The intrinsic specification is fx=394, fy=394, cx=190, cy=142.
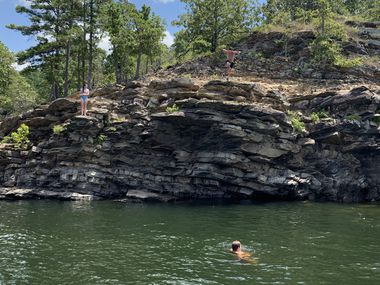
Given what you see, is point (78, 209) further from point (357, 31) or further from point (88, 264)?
point (357, 31)

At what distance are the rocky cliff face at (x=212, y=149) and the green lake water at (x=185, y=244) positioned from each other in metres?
4.14

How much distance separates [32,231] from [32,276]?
321 inches

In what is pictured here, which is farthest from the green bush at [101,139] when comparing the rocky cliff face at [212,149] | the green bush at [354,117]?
the green bush at [354,117]

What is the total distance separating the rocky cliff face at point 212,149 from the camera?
3441 cm

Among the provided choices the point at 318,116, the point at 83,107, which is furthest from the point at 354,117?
the point at 83,107

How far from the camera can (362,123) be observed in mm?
35125

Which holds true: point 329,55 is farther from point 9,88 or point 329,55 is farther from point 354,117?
point 9,88

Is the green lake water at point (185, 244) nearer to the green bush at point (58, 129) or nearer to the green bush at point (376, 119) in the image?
the green bush at point (58, 129)

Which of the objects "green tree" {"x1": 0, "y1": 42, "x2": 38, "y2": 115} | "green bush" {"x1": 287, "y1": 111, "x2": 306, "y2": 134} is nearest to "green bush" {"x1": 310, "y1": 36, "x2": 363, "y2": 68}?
"green bush" {"x1": 287, "y1": 111, "x2": 306, "y2": 134}

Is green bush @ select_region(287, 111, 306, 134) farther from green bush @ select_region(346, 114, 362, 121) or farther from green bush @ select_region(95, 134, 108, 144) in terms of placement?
green bush @ select_region(95, 134, 108, 144)

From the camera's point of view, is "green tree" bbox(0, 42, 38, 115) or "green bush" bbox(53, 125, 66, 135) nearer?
"green bush" bbox(53, 125, 66, 135)

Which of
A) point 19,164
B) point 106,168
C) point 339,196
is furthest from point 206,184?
point 19,164

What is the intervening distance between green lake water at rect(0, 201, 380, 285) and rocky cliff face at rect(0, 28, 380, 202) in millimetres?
4137

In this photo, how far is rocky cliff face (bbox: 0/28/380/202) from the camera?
34406mm
